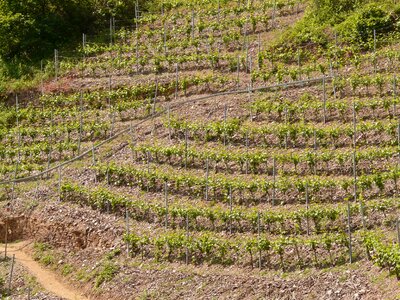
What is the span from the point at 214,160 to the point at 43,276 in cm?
632

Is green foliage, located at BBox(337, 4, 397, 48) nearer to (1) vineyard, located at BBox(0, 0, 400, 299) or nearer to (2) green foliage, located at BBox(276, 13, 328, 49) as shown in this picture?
(1) vineyard, located at BBox(0, 0, 400, 299)

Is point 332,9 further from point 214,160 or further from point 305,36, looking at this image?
point 214,160

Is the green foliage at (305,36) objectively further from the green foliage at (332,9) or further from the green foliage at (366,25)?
the green foliage at (366,25)

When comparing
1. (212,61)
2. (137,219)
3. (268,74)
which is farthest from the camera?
(212,61)

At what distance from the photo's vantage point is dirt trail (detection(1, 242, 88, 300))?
2127cm

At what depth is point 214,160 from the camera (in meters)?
24.0

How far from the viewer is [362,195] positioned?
20.6 m

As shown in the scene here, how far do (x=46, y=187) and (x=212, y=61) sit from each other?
8268mm

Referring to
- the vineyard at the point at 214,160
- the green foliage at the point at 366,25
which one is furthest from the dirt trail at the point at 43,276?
the green foliage at the point at 366,25

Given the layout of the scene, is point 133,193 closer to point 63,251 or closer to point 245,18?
point 63,251

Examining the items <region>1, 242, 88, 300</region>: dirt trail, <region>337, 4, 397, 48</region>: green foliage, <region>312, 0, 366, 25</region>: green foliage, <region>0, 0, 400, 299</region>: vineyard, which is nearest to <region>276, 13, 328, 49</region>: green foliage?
<region>0, 0, 400, 299</region>: vineyard

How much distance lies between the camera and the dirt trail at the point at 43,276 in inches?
837

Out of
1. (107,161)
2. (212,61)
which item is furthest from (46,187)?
(212,61)

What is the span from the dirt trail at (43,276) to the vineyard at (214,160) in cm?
36
